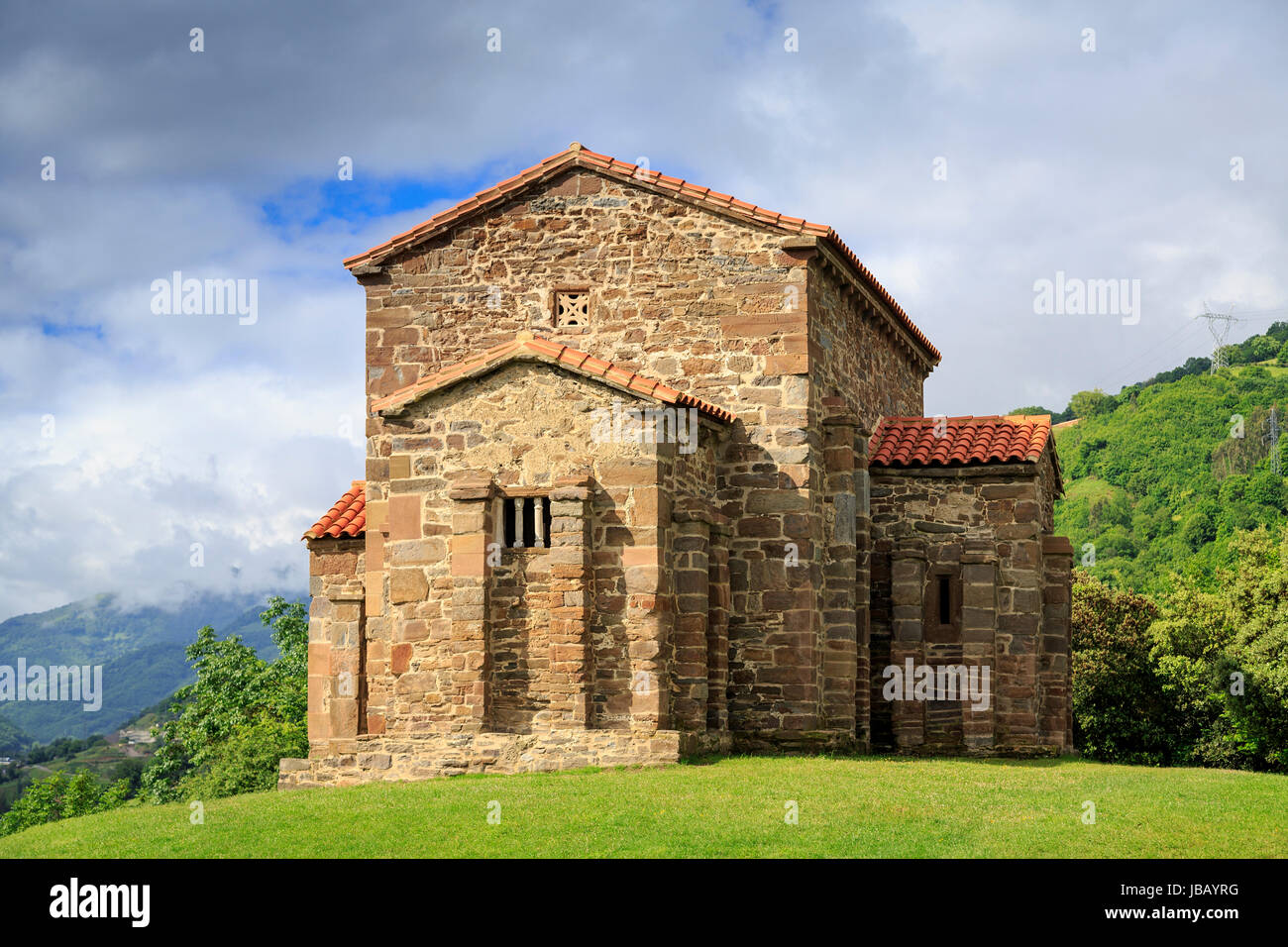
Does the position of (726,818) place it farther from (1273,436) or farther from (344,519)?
(1273,436)

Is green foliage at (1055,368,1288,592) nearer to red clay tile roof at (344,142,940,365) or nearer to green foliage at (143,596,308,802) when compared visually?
green foliage at (143,596,308,802)

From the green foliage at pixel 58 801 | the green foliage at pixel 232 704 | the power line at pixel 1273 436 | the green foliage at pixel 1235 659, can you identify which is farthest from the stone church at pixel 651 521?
the power line at pixel 1273 436

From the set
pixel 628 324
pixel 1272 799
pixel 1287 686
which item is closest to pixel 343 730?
pixel 628 324

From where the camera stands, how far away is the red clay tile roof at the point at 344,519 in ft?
72.1

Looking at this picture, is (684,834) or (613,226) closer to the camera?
(684,834)

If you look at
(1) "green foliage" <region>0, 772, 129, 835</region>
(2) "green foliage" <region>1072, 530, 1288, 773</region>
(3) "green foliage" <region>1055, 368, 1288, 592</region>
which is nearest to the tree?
(3) "green foliage" <region>1055, 368, 1288, 592</region>

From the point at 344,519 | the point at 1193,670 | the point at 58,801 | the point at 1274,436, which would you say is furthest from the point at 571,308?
the point at 1274,436

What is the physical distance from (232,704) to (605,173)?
26.8 meters

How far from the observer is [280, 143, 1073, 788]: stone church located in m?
18.3

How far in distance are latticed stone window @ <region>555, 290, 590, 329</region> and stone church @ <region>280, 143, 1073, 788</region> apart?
0.13ft

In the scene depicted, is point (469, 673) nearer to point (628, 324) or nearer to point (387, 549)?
point (387, 549)

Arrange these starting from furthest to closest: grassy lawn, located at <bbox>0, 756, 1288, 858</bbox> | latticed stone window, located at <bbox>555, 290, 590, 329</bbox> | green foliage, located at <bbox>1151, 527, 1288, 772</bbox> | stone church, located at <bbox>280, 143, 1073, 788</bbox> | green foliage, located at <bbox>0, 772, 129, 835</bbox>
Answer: green foliage, located at <bbox>0, 772, 129, 835</bbox> < green foliage, located at <bbox>1151, 527, 1288, 772</bbox> < latticed stone window, located at <bbox>555, 290, 590, 329</bbox> < stone church, located at <bbox>280, 143, 1073, 788</bbox> < grassy lawn, located at <bbox>0, 756, 1288, 858</bbox>
